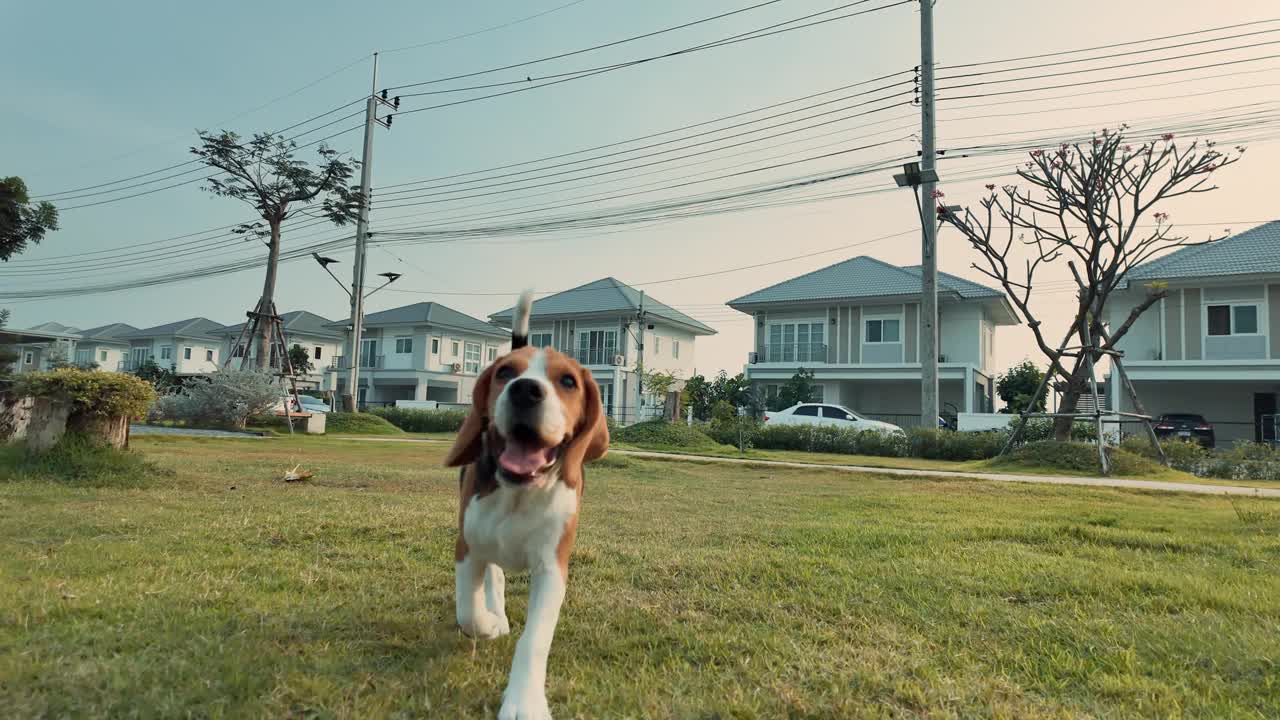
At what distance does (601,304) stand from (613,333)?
2002 mm

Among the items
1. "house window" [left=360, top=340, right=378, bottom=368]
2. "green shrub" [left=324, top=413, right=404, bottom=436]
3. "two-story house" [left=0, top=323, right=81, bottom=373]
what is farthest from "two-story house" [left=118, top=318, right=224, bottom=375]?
"green shrub" [left=324, top=413, right=404, bottom=436]

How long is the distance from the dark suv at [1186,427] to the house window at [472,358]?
37.9 m

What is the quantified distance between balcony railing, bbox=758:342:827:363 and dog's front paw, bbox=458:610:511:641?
1252 inches

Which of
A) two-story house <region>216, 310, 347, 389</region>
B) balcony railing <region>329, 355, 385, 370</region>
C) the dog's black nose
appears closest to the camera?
the dog's black nose

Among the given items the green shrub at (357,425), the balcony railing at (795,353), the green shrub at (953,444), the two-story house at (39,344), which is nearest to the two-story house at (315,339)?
the two-story house at (39,344)

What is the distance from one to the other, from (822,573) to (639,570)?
3.34 feet

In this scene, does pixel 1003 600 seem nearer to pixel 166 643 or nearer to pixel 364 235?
pixel 166 643

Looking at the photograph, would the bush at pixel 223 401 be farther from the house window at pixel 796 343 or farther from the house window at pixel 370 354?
the house window at pixel 370 354

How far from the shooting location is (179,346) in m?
59.9

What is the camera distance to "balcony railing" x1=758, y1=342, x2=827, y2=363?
3353 centimetres

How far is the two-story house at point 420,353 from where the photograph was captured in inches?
1866

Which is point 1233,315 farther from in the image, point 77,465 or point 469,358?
point 469,358

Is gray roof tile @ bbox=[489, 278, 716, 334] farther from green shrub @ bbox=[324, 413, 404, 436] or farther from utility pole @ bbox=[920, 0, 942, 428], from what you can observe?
utility pole @ bbox=[920, 0, 942, 428]

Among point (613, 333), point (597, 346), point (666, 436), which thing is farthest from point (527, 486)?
point (597, 346)
